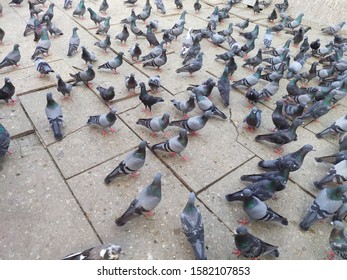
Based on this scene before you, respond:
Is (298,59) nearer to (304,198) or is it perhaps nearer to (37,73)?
(304,198)

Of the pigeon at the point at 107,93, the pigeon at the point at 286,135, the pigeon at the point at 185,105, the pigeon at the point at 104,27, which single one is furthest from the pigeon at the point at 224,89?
the pigeon at the point at 104,27

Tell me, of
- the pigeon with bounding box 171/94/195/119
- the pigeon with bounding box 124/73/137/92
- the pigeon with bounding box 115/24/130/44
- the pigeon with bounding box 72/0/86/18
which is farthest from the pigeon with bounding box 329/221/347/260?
the pigeon with bounding box 72/0/86/18

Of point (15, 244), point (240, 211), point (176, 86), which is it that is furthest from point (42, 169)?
point (176, 86)

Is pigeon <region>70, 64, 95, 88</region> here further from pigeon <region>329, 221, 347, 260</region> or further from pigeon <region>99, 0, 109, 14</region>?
pigeon <region>329, 221, 347, 260</region>

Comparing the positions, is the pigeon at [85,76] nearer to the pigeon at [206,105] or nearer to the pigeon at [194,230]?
the pigeon at [206,105]

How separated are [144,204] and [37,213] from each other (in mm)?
1355

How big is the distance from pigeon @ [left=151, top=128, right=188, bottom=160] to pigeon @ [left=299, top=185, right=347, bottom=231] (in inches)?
74.7

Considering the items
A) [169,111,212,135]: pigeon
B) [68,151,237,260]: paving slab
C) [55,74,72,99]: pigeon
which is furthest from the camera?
[55,74,72,99]: pigeon

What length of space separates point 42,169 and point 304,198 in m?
3.76

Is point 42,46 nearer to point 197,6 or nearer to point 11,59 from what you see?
point 11,59

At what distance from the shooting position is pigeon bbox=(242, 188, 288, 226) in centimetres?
346

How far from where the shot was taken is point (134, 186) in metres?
4.03

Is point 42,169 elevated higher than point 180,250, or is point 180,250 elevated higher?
point 180,250

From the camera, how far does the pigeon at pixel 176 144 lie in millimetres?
4242
